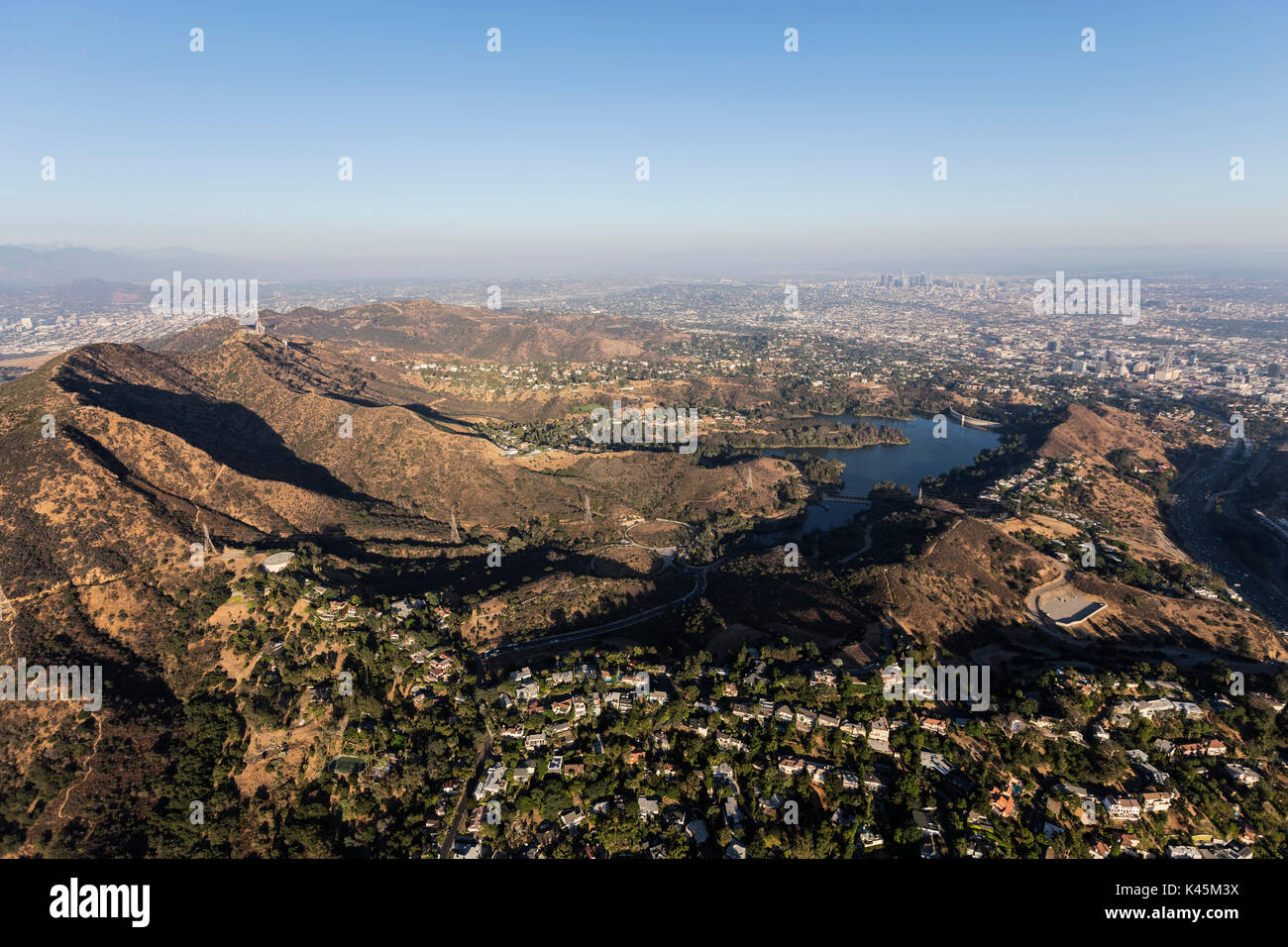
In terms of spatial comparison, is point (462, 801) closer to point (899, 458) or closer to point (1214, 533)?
point (1214, 533)

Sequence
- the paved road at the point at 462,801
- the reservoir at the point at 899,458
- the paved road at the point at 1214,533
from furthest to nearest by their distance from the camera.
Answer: the reservoir at the point at 899,458
the paved road at the point at 1214,533
the paved road at the point at 462,801

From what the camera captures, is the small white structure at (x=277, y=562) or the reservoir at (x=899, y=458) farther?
the reservoir at (x=899, y=458)

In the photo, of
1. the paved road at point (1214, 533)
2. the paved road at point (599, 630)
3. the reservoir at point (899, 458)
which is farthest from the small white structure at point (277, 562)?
the paved road at point (1214, 533)

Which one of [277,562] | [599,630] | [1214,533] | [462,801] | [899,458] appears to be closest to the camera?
[462,801]

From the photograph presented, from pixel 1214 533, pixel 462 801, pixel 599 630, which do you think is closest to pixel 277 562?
pixel 462 801

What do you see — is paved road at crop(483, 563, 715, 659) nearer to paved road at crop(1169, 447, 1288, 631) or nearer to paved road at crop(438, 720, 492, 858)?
paved road at crop(438, 720, 492, 858)

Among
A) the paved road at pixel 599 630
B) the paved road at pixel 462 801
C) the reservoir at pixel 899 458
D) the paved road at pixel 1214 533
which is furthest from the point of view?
the reservoir at pixel 899 458

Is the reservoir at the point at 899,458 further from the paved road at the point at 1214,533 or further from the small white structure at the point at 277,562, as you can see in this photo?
the small white structure at the point at 277,562

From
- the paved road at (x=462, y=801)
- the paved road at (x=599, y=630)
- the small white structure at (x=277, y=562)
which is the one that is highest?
the small white structure at (x=277, y=562)

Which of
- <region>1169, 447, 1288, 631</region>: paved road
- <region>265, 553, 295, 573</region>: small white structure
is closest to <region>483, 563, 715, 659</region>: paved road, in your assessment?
<region>265, 553, 295, 573</region>: small white structure

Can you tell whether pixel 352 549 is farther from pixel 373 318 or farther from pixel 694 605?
pixel 373 318

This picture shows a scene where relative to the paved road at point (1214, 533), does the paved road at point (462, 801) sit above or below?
below
